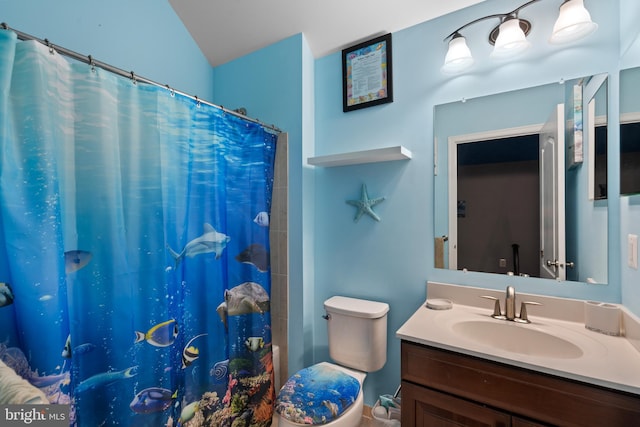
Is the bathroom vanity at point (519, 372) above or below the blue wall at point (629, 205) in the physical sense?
below

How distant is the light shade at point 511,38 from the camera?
4.15 ft

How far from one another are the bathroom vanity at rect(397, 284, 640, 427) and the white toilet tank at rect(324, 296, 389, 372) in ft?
0.96

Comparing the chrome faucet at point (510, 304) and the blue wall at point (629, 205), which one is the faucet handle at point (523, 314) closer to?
the chrome faucet at point (510, 304)

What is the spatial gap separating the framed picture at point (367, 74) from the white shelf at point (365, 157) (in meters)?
0.38

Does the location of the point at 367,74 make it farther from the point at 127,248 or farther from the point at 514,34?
the point at 127,248

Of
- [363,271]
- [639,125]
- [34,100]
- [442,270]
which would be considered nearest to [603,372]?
[442,270]

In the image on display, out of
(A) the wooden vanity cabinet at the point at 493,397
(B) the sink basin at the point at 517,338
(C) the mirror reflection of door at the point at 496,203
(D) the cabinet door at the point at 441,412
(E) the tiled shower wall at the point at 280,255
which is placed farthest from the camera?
(E) the tiled shower wall at the point at 280,255

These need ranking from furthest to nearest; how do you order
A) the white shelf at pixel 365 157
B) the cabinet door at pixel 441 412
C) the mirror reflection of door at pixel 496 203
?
the white shelf at pixel 365 157, the mirror reflection of door at pixel 496 203, the cabinet door at pixel 441 412

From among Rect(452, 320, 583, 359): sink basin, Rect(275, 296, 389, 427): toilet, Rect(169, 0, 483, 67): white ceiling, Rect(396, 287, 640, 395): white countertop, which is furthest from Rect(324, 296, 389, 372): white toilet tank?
Rect(169, 0, 483, 67): white ceiling

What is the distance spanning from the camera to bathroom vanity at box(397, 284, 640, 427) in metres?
0.83

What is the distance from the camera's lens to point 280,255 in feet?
6.02

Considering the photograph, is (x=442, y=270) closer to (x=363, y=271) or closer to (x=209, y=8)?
→ (x=363, y=271)

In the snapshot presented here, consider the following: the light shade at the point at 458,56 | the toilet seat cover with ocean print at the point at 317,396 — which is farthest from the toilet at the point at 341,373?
the light shade at the point at 458,56

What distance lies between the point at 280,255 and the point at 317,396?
85 cm
